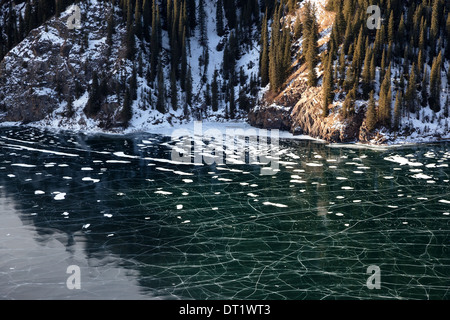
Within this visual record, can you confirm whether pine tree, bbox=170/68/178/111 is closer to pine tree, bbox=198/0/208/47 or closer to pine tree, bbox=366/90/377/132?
pine tree, bbox=198/0/208/47

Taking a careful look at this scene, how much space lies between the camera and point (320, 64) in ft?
153

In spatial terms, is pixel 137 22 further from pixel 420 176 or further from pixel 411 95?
pixel 420 176

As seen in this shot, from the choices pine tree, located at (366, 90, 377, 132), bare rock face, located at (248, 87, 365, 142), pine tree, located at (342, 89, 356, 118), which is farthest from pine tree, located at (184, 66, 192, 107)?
pine tree, located at (366, 90, 377, 132)

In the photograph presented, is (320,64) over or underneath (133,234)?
over

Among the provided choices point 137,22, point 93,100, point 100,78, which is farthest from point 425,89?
point 100,78

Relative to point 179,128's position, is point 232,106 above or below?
above

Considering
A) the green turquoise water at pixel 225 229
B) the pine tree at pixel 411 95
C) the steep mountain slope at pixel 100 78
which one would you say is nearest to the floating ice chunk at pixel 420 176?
the green turquoise water at pixel 225 229

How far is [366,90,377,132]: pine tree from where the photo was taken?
1512 inches

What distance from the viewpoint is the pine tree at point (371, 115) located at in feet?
126

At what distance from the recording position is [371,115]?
3844 centimetres
